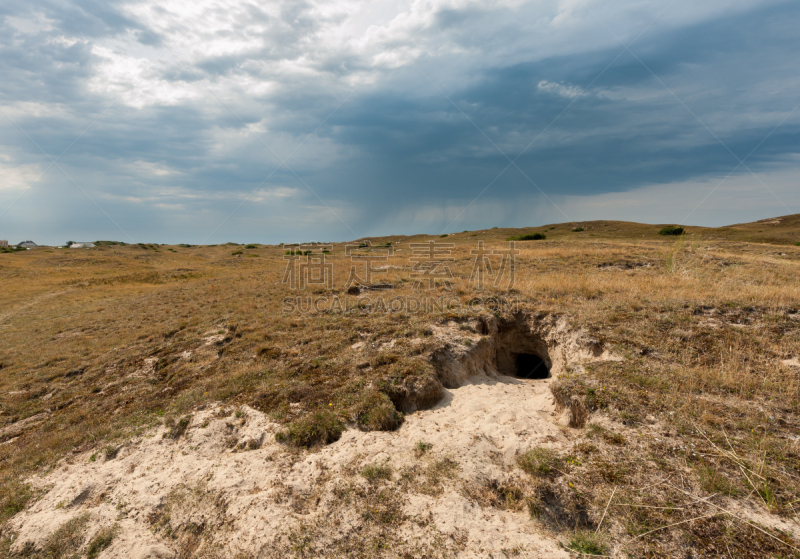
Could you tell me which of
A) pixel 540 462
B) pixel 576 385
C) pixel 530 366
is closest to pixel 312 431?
pixel 540 462

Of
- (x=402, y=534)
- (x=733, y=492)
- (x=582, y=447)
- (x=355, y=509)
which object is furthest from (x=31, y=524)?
(x=733, y=492)

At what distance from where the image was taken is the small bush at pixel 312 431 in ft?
21.6

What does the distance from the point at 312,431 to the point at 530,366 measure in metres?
8.87

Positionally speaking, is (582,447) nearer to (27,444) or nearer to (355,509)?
(355,509)

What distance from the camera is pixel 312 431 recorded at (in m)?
6.75

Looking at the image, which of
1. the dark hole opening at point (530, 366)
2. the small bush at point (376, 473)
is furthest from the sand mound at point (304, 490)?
the dark hole opening at point (530, 366)

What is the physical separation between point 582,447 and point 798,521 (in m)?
2.37

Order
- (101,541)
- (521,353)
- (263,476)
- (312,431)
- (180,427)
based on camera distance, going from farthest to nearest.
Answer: (521,353) → (180,427) → (312,431) → (263,476) → (101,541)

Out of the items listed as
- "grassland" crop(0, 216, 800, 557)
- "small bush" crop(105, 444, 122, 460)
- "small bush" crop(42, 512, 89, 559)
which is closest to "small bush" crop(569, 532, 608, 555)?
"grassland" crop(0, 216, 800, 557)

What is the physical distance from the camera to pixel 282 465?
19.5 ft

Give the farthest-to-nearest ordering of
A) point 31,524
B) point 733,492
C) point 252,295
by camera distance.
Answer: point 252,295 → point 31,524 → point 733,492

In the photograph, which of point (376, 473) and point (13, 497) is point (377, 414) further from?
point (13, 497)

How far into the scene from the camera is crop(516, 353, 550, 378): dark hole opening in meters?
11.9

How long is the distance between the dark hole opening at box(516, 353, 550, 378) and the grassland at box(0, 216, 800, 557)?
80.4 inches
